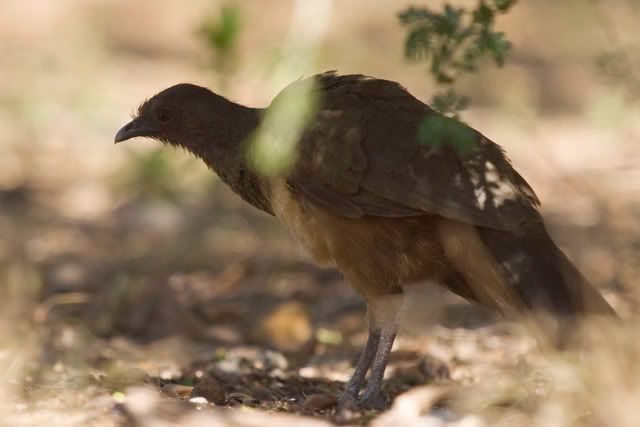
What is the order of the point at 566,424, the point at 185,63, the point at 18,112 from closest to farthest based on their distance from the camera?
1. the point at 566,424
2. the point at 18,112
3. the point at 185,63

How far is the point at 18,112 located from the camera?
36.6 feet

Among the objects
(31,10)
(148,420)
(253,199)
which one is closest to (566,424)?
(148,420)

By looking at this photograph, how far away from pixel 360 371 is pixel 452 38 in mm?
1702

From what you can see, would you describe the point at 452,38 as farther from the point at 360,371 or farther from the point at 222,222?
the point at 222,222

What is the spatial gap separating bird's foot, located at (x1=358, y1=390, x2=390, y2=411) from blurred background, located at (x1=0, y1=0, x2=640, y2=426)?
28 cm

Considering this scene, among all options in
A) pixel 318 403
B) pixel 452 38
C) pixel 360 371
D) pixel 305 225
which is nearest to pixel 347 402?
pixel 318 403

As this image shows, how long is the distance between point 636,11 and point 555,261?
2.00 m

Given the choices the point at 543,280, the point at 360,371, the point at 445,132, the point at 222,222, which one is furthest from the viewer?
the point at 222,222

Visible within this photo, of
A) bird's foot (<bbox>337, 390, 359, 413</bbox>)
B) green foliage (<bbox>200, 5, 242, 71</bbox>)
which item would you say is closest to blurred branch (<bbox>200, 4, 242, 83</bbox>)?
green foliage (<bbox>200, 5, 242, 71</bbox>)

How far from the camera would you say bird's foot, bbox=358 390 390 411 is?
16.6 feet

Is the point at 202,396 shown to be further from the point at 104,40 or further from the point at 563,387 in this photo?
the point at 104,40

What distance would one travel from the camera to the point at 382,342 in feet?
17.3

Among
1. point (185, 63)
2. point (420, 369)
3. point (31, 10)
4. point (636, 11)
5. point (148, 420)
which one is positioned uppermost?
point (31, 10)

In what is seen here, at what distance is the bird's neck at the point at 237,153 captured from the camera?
557cm
